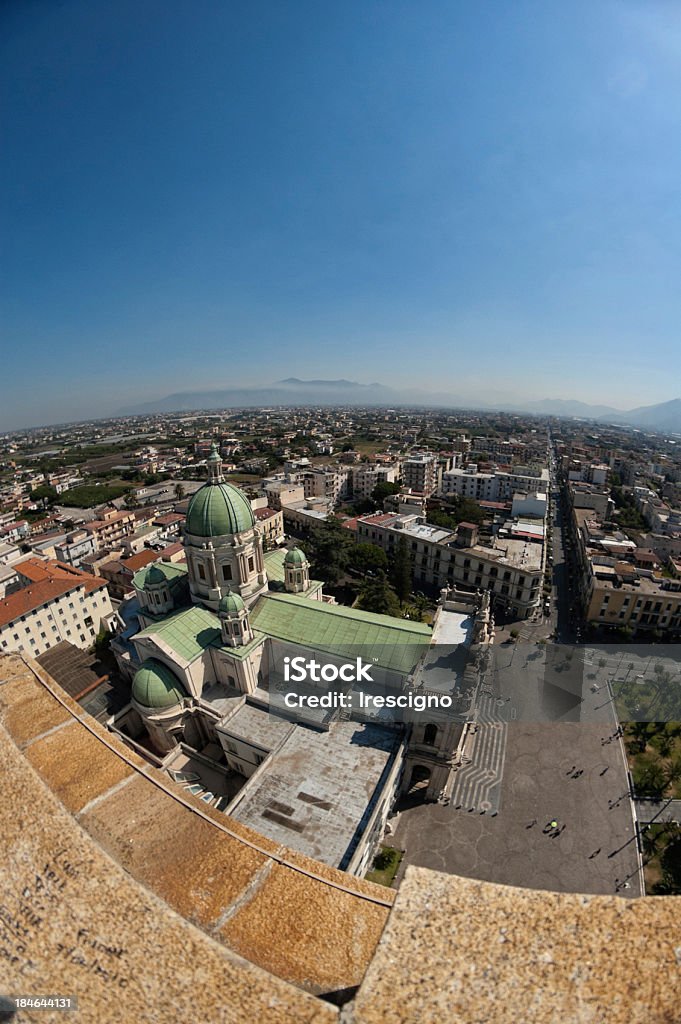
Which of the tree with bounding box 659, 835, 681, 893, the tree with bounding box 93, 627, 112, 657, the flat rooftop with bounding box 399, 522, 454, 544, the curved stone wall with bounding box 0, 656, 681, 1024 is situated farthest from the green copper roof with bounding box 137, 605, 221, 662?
the flat rooftop with bounding box 399, 522, 454, 544

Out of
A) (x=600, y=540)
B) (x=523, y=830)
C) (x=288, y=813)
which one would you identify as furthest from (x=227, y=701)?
(x=600, y=540)

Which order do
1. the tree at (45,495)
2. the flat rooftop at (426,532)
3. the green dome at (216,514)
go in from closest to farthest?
1. the green dome at (216,514)
2. the flat rooftop at (426,532)
3. the tree at (45,495)

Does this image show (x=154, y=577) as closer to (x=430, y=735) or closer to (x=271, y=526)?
(x=430, y=735)

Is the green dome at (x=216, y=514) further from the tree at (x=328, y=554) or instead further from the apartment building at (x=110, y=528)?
the apartment building at (x=110, y=528)

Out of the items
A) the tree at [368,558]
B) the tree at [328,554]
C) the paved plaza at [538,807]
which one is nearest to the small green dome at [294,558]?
the paved plaza at [538,807]

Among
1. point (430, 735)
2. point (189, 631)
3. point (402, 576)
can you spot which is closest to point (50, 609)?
point (189, 631)

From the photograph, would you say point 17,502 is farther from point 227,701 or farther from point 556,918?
point 556,918

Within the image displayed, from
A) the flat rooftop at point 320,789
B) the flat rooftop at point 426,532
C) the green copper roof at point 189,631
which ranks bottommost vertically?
the flat rooftop at point 320,789
